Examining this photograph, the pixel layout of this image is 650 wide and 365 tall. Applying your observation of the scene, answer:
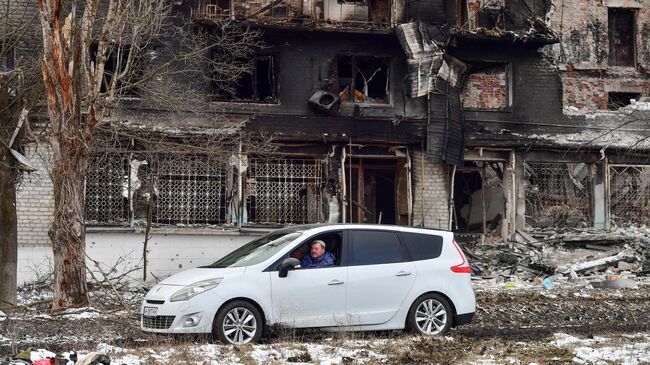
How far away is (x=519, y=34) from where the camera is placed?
25047 millimetres

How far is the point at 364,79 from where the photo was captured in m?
24.9

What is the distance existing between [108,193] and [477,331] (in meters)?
11.9

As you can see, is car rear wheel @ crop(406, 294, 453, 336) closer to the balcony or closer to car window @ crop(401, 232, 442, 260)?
car window @ crop(401, 232, 442, 260)

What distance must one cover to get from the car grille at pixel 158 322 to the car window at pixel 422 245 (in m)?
3.45

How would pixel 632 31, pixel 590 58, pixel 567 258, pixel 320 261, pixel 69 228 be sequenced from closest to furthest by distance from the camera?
1. pixel 320 261
2. pixel 69 228
3. pixel 567 258
4. pixel 590 58
5. pixel 632 31

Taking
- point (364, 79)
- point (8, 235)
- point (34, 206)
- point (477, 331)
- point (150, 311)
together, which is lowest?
point (477, 331)

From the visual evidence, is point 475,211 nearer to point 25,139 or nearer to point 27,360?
point 25,139

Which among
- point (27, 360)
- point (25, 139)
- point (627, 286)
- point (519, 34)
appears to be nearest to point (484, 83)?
point (519, 34)

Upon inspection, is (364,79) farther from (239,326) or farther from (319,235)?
(239,326)

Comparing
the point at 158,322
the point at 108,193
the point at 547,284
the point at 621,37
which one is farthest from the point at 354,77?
the point at 158,322

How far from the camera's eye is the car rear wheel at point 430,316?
12.6m

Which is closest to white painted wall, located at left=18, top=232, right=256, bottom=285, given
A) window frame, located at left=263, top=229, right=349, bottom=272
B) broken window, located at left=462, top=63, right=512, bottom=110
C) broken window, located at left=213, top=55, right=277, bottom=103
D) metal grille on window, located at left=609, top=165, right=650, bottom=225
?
broken window, located at left=213, top=55, right=277, bottom=103

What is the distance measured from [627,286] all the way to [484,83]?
1001 cm

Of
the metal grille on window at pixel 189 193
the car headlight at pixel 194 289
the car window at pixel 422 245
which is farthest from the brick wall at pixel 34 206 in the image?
the car window at pixel 422 245
